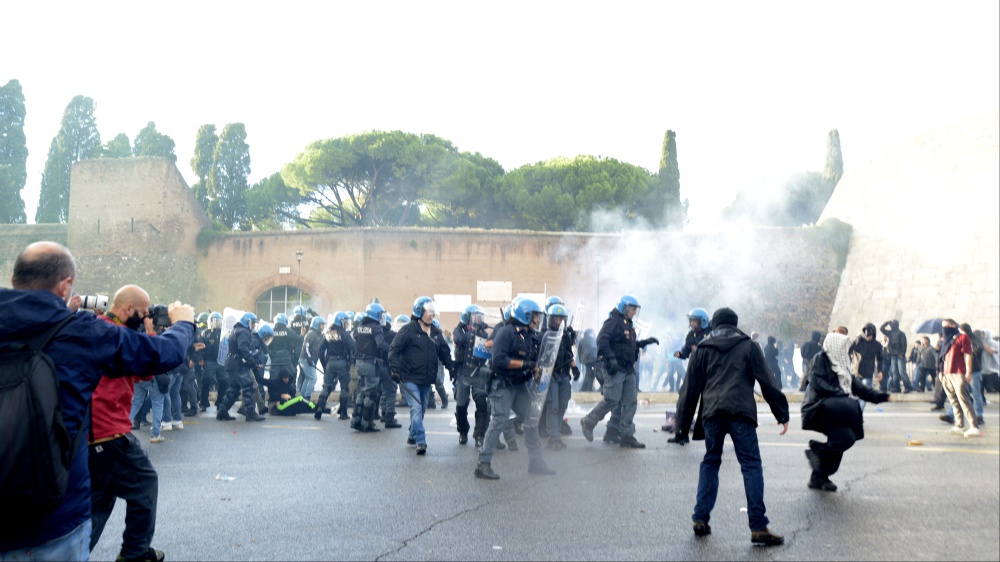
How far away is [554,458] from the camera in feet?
29.3

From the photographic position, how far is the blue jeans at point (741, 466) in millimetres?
5477

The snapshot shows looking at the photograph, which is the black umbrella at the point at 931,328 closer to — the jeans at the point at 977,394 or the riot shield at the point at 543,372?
the jeans at the point at 977,394

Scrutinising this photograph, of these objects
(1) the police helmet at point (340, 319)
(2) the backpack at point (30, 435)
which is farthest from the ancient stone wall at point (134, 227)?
(2) the backpack at point (30, 435)

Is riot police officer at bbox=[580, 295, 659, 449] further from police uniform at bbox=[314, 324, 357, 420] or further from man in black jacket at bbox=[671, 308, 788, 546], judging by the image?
police uniform at bbox=[314, 324, 357, 420]

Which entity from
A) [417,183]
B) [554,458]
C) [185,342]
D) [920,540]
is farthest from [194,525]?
[417,183]

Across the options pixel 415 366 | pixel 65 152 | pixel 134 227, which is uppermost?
pixel 65 152

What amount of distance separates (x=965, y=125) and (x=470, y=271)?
788 inches

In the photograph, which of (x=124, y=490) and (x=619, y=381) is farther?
(x=619, y=381)

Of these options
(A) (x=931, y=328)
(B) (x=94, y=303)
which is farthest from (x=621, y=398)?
(A) (x=931, y=328)

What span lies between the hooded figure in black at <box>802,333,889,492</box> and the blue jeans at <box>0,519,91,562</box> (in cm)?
607

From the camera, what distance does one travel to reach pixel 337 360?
12609mm

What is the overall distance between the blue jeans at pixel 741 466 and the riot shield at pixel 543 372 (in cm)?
254

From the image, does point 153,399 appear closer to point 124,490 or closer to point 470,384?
point 470,384

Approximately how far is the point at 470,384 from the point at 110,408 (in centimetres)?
618
